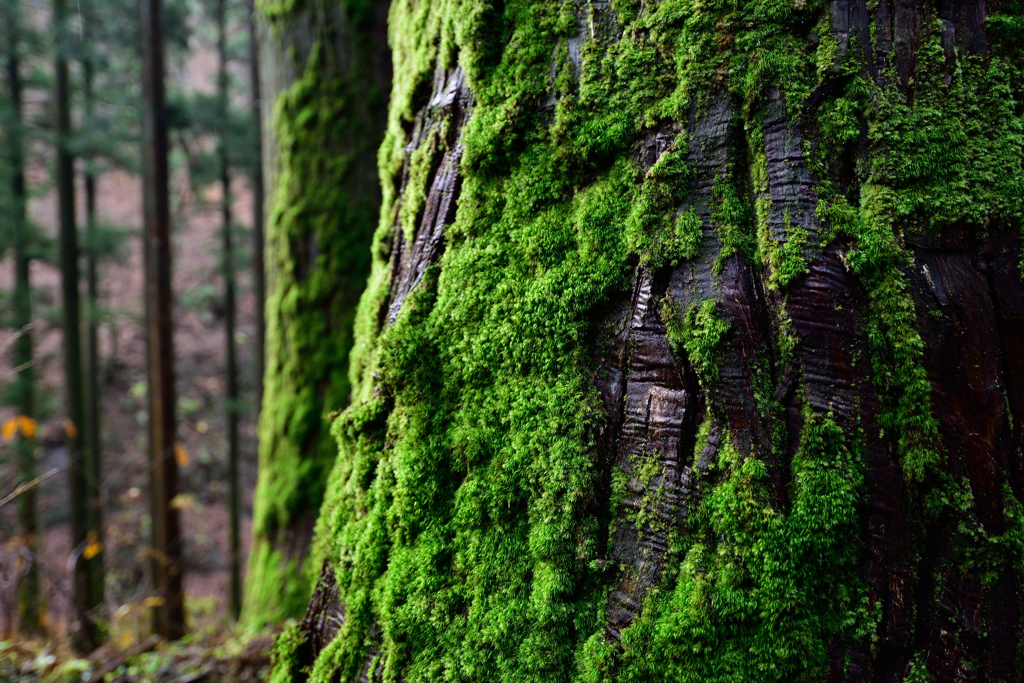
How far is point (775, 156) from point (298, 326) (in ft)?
12.0

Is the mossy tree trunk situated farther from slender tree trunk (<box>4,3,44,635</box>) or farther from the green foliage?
slender tree trunk (<box>4,3,44,635</box>)

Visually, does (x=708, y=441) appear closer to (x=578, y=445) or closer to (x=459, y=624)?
(x=578, y=445)

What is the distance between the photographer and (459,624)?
4.87 feet

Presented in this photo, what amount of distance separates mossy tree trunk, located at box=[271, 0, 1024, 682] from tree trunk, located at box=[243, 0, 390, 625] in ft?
8.67

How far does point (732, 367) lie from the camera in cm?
132

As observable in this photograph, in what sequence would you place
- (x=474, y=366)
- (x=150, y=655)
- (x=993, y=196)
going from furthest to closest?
(x=150, y=655)
(x=474, y=366)
(x=993, y=196)

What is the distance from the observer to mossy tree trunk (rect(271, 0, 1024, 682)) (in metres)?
1.25

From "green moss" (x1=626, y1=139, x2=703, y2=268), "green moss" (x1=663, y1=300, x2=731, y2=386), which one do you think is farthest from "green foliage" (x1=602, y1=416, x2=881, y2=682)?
"green moss" (x1=626, y1=139, x2=703, y2=268)

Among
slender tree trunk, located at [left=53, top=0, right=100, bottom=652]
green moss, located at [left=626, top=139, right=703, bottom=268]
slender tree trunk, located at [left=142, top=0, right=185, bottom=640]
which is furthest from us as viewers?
slender tree trunk, located at [left=53, top=0, right=100, bottom=652]

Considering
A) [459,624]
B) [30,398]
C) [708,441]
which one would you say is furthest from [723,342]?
[30,398]

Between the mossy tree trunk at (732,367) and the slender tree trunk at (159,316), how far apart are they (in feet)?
22.0

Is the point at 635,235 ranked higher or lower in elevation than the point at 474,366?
higher

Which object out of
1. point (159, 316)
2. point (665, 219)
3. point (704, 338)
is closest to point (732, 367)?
point (704, 338)

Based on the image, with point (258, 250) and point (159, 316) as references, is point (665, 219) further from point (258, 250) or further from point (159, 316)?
point (258, 250)
